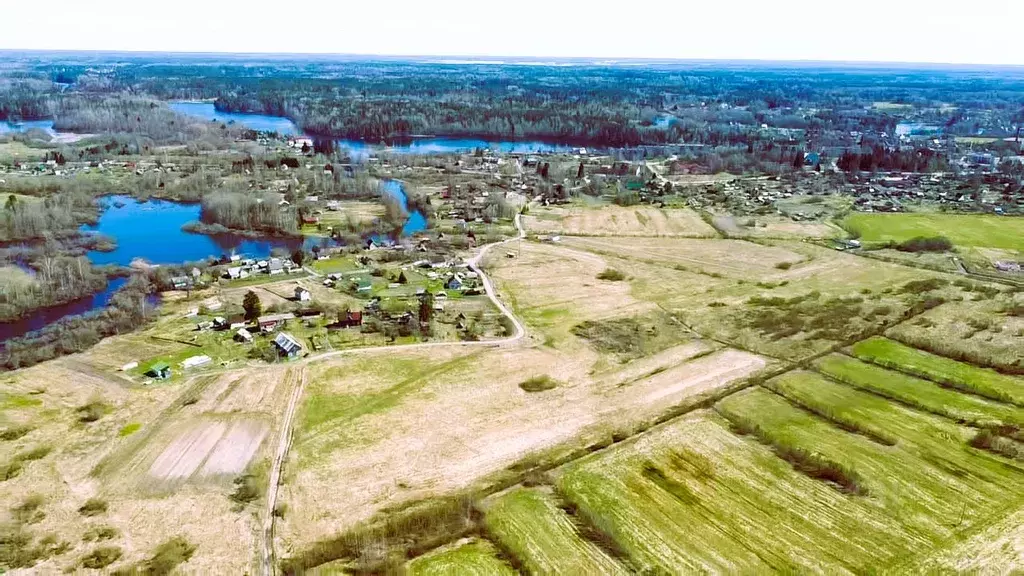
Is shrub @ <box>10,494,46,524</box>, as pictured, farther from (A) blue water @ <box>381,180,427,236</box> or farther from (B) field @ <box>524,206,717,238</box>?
(B) field @ <box>524,206,717,238</box>

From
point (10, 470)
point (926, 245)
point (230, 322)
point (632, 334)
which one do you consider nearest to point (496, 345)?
point (632, 334)

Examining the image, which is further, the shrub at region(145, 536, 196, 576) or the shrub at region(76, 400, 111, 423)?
the shrub at region(76, 400, 111, 423)

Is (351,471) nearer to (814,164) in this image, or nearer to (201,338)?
(201,338)

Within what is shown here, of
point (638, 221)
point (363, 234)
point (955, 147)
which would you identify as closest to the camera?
point (363, 234)

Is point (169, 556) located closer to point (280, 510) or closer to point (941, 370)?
point (280, 510)

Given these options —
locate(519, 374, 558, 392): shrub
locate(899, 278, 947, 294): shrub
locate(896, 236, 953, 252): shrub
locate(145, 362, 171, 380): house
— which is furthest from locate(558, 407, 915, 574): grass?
locate(896, 236, 953, 252): shrub

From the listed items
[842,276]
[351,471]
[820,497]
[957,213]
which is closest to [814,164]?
[957,213]
